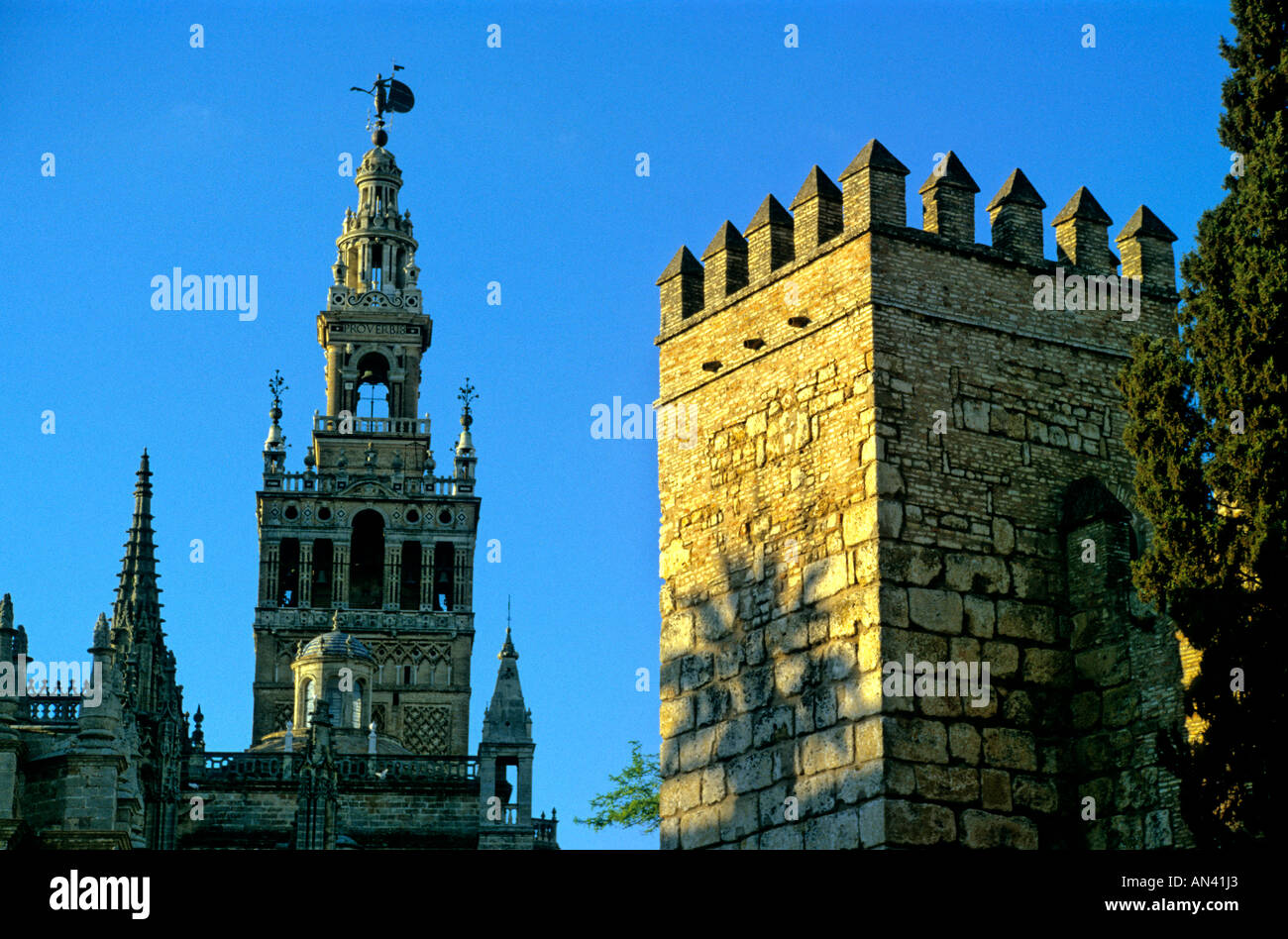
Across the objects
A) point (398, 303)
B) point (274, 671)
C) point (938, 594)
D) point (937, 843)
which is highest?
point (398, 303)

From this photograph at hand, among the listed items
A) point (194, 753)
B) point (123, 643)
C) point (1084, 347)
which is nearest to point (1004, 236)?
point (1084, 347)

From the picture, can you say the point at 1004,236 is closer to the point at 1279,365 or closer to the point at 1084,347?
the point at 1084,347

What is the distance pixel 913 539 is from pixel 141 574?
42.1 m

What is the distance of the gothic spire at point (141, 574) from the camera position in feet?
183

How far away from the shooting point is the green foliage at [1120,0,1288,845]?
18312 mm

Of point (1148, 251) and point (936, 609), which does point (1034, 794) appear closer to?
point (936, 609)

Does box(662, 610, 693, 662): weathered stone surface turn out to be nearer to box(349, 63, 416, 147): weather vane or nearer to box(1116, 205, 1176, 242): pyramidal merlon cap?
box(1116, 205, 1176, 242): pyramidal merlon cap

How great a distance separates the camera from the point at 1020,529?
2103cm

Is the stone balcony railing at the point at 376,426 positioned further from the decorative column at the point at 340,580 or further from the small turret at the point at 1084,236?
the small turret at the point at 1084,236

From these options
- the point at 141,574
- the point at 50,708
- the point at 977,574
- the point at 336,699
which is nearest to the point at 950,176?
the point at 977,574

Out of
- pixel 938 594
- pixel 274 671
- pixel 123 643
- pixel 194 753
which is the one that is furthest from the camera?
pixel 274 671

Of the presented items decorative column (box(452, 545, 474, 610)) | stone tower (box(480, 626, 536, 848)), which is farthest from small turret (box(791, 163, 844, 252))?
decorative column (box(452, 545, 474, 610))

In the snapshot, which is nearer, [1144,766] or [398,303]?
[1144,766]

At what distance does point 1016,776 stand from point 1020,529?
2.23 metres
